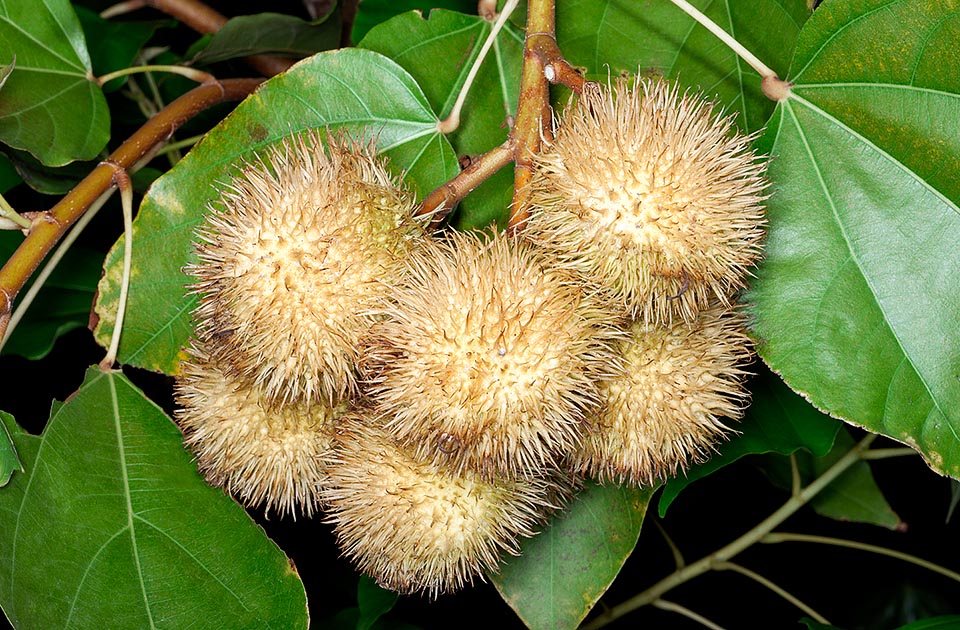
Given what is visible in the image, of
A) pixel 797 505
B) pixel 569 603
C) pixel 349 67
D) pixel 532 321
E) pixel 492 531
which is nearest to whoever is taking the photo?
pixel 532 321

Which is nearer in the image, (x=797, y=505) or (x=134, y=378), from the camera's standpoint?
(x=797, y=505)

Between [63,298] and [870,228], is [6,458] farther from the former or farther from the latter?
[870,228]

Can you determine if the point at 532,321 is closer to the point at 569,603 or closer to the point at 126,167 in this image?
the point at 569,603

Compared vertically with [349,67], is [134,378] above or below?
below

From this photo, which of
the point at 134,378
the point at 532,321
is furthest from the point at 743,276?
the point at 134,378

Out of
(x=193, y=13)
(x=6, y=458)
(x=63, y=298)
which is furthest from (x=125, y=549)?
(x=193, y=13)

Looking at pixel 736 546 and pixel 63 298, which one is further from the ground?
pixel 63 298

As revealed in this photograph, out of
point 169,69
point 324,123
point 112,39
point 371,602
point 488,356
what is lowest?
point 371,602
